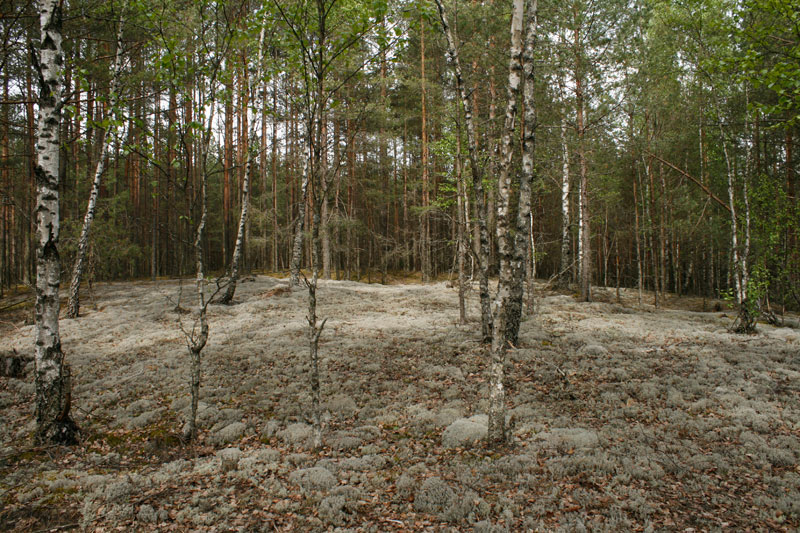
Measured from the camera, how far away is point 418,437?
5867 millimetres

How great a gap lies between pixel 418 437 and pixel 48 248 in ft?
20.2

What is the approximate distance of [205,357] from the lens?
9328 millimetres

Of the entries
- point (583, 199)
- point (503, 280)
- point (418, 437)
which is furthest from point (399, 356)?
point (583, 199)

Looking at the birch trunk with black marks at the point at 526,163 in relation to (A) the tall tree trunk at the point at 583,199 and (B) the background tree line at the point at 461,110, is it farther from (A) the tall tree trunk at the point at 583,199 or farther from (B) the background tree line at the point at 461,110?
(A) the tall tree trunk at the point at 583,199

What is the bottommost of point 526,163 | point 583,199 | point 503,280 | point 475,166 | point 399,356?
point 399,356

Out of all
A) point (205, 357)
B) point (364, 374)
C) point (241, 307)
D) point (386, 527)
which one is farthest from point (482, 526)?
point (241, 307)

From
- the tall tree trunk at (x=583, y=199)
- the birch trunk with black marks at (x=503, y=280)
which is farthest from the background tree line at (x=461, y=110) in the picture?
the birch trunk with black marks at (x=503, y=280)

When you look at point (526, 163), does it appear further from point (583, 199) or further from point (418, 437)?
point (583, 199)

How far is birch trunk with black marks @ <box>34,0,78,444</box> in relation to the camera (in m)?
5.30

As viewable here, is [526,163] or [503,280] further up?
[526,163]

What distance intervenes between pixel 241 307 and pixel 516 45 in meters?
13.2

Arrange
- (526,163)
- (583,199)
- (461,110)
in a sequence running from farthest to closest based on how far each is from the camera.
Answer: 1. (583,199)
2. (461,110)
3. (526,163)

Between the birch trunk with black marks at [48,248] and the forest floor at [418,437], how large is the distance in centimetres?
53

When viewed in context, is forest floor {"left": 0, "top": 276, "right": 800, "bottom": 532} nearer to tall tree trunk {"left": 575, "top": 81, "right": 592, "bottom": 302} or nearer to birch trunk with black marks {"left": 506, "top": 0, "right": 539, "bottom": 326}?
birch trunk with black marks {"left": 506, "top": 0, "right": 539, "bottom": 326}
